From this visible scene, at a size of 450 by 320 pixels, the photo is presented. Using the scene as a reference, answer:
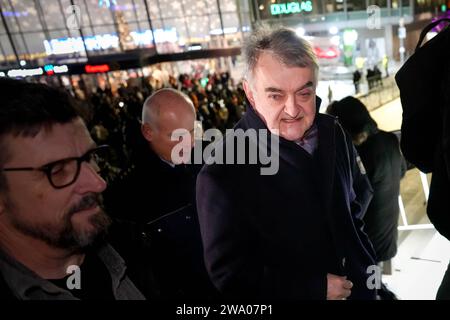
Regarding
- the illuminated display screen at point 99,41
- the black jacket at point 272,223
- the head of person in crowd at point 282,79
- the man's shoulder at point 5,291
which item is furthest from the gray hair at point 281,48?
the illuminated display screen at point 99,41

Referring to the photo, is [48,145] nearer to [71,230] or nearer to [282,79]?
[71,230]

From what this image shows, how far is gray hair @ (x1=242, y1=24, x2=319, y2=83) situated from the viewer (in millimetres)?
1376

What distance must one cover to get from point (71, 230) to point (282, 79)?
1.05 metres

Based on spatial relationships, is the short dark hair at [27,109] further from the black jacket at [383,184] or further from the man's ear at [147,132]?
the black jacket at [383,184]

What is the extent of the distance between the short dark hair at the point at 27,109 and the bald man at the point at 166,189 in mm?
827

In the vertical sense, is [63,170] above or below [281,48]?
below

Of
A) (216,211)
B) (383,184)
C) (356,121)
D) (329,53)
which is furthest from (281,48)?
(329,53)

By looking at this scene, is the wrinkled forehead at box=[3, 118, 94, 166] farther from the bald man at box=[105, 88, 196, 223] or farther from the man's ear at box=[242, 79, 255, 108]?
the bald man at box=[105, 88, 196, 223]

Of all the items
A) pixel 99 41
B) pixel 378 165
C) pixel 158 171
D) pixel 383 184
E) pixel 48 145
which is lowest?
pixel 383 184

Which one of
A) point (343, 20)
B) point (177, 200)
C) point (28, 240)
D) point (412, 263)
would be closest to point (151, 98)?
point (177, 200)

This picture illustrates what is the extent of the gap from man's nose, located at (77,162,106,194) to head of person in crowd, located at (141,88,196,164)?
105 cm

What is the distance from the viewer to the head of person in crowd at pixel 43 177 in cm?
108

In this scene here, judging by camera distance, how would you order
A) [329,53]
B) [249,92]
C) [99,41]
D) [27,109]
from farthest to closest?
1. [99,41]
2. [329,53]
3. [249,92]
4. [27,109]

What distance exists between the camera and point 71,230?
46.5 inches
